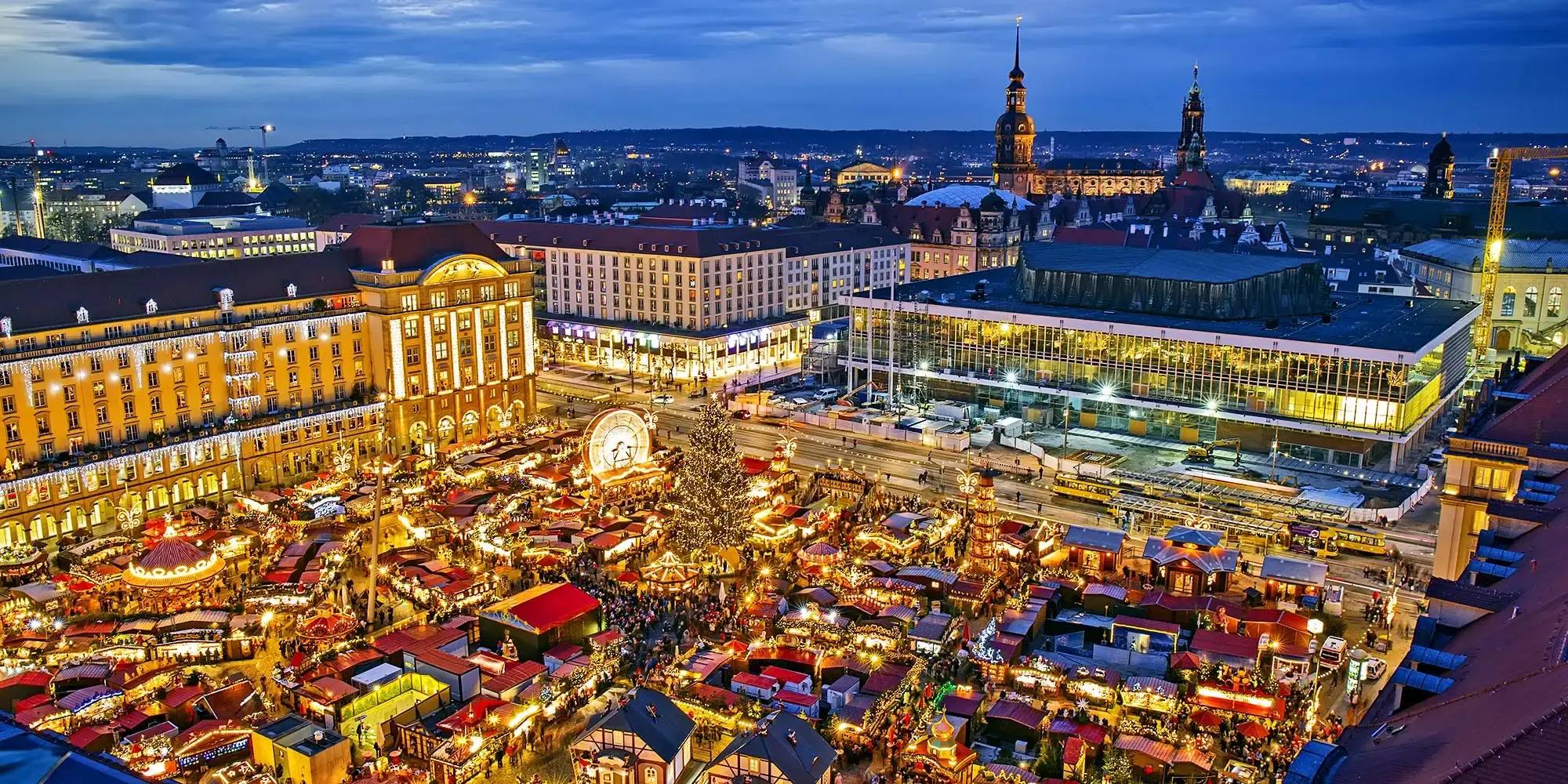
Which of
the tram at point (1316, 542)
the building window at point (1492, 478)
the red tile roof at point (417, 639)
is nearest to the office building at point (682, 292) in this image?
the tram at point (1316, 542)

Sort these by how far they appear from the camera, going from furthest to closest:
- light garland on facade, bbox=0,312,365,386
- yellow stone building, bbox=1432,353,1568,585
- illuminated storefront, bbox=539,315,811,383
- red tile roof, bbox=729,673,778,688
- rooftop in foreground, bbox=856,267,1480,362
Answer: illuminated storefront, bbox=539,315,811,383, rooftop in foreground, bbox=856,267,1480,362, light garland on facade, bbox=0,312,365,386, red tile roof, bbox=729,673,778,688, yellow stone building, bbox=1432,353,1568,585

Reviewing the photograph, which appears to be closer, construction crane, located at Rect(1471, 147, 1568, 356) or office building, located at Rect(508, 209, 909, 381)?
office building, located at Rect(508, 209, 909, 381)

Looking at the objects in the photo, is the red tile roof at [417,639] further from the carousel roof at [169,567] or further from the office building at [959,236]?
the office building at [959,236]

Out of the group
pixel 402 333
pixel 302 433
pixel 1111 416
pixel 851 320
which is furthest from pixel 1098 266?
pixel 302 433

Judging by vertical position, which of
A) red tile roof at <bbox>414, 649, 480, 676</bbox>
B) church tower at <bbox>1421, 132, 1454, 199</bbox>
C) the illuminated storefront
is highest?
church tower at <bbox>1421, 132, 1454, 199</bbox>

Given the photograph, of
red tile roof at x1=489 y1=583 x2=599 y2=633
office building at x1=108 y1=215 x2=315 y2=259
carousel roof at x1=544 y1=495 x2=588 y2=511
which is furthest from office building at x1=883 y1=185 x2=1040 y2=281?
red tile roof at x1=489 y1=583 x2=599 y2=633

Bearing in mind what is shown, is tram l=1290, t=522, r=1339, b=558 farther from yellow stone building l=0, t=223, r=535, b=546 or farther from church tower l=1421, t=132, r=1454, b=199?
church tower l=1421, t=132, r=1454, b=199
